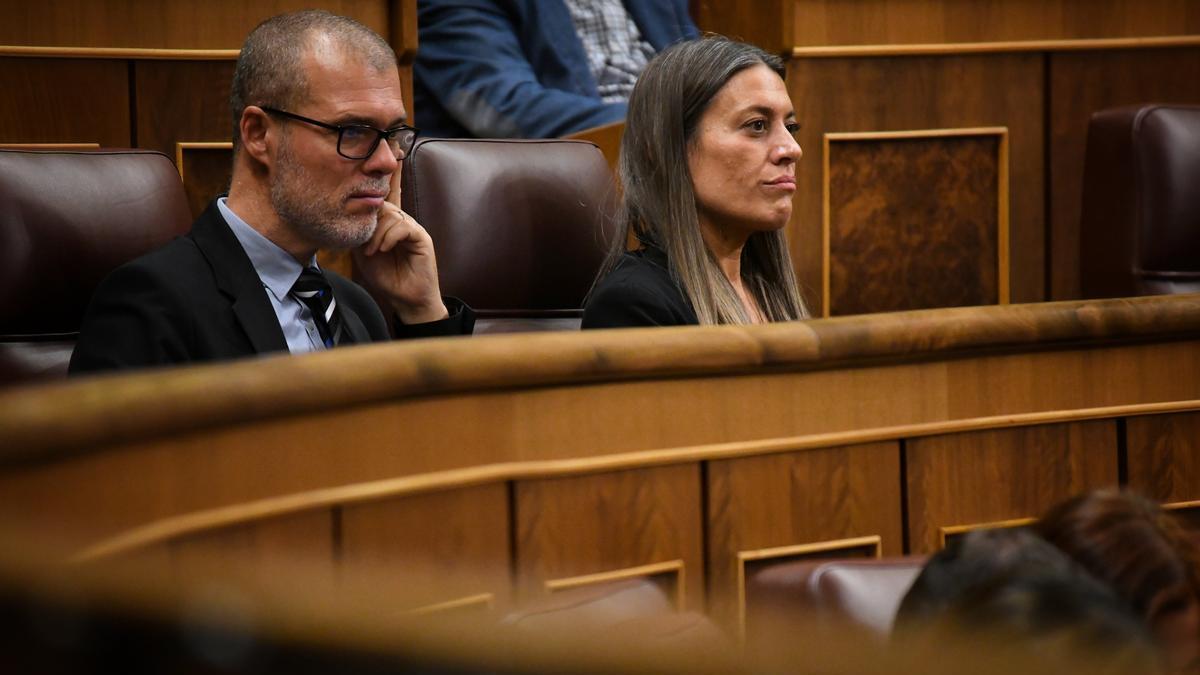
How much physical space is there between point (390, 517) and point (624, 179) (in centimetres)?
45

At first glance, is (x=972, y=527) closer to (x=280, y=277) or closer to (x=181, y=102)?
(x=280, y=277)

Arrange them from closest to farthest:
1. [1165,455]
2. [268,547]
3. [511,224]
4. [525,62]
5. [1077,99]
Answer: [268,547], [1165,455], [511,224], [1077,99], [525,62]

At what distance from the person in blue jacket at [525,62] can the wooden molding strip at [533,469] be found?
65cm

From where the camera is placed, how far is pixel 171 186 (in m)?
0.84

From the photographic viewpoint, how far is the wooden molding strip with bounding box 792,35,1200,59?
114 cm

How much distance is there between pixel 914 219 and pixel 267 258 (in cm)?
57

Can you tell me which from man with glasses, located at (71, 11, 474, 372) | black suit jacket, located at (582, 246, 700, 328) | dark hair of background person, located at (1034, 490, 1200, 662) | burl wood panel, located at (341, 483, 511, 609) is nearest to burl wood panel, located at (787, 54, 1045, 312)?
black suit jacket, located at (582, 246, 700, 328)

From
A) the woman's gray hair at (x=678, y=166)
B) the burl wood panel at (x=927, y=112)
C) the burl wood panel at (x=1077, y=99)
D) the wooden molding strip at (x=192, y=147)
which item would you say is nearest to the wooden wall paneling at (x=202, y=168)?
the wooden molding strip at (x=192, y=147)

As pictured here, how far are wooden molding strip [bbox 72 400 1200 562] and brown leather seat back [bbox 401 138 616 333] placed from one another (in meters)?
0.36

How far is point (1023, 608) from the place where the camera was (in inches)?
13.2

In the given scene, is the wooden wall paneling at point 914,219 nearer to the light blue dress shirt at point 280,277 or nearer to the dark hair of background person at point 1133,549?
the light blue dress shirt at point 280,277

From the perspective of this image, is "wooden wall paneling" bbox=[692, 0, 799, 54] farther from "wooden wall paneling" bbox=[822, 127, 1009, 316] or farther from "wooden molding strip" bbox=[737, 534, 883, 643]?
"wooden molding strip" bbox=[737, 534, 883, 643]

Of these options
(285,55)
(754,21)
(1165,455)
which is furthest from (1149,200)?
(285,55)

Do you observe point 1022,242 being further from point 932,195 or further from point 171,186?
point 171,186
